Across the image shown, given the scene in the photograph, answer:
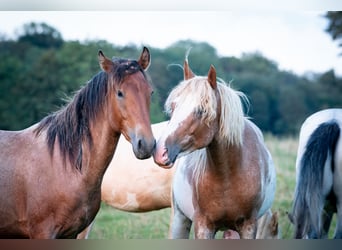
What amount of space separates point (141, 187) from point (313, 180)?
50.0 inches

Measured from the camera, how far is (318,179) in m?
3.78

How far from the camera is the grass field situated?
471cm

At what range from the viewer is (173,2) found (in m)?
4.47

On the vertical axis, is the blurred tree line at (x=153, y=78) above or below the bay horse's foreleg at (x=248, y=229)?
above

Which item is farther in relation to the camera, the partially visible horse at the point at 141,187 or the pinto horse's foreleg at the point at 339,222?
the partially visible horse at the point at 141,187

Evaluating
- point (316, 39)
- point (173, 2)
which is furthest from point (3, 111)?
point (316, 39)

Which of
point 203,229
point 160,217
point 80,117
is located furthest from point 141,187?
point 80,117

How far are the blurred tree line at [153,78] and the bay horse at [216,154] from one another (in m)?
1.03

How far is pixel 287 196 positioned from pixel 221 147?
1671mm

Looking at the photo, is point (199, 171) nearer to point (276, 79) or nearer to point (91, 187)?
point (91, 187)

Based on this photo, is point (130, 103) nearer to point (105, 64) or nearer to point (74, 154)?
point (105, 64)

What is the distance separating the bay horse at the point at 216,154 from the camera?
342 centimetres

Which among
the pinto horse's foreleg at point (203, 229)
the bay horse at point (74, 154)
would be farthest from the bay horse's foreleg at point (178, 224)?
the bay horse at point (74, 154)

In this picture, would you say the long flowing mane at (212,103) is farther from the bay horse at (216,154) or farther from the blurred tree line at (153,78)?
the blurred tree line at (153,78)
